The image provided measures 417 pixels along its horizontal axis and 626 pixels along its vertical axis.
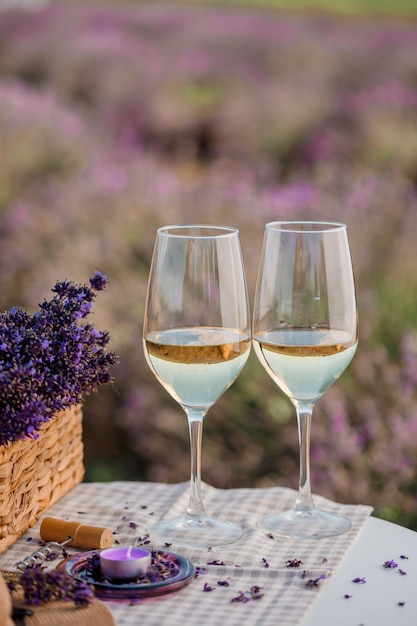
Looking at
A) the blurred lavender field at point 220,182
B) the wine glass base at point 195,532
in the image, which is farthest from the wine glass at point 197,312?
the blurred lavender field at point 220,182

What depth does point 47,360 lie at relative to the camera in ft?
4.19

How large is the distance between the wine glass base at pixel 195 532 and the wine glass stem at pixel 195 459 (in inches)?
0.6

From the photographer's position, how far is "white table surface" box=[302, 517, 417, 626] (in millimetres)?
1184

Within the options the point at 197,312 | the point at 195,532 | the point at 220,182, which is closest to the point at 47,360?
the point at 197,312

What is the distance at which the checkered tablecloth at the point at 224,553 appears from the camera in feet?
3.85

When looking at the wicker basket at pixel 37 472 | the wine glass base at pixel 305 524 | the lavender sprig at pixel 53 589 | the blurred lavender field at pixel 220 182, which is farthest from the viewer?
the blurred lavender field at pixel 220 182

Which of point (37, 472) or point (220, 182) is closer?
point (37, 472)

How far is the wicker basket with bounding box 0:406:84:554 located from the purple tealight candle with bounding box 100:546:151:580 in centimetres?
19

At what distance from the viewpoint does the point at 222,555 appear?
1350mm

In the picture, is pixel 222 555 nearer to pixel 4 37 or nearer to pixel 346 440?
pixel 346 440

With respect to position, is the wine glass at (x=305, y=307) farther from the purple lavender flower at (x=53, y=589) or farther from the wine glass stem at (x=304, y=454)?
the purple lavender flower at (x=53, y=589)

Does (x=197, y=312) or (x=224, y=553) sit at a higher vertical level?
(x=197, y=312)

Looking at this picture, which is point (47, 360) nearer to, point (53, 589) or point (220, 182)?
point (53, 589)

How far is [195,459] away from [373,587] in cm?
31
